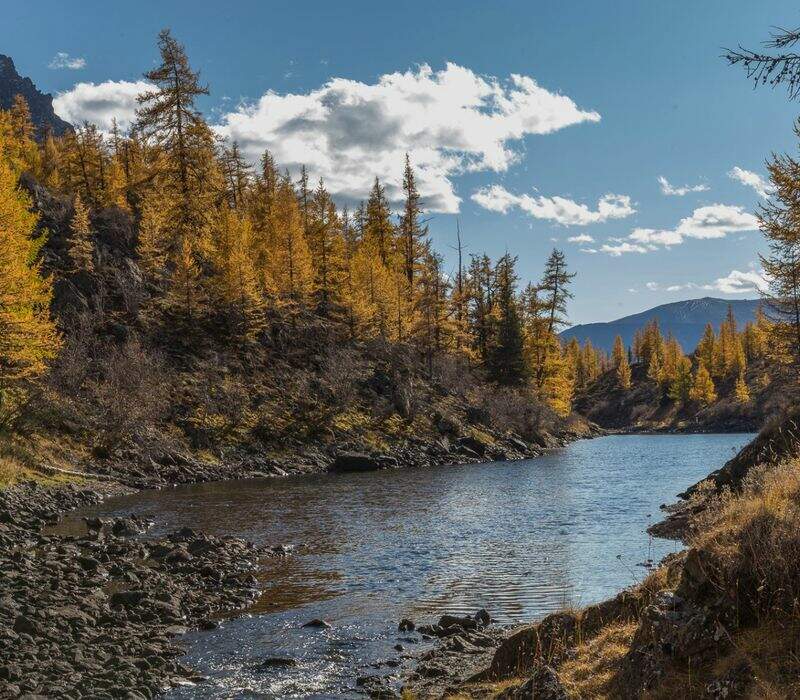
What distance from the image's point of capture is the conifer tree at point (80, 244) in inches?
1939

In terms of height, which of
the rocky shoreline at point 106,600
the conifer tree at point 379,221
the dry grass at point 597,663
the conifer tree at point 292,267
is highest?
the conifer tree at point 379,221

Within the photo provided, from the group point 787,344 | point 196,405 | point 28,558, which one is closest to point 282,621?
point 28,558

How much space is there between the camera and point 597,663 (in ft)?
24.0

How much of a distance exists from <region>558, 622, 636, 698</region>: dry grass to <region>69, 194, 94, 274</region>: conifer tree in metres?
50.6

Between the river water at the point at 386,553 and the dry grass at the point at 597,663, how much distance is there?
3.91 m

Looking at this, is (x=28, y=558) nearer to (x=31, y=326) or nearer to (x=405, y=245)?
(x=31, y=326)

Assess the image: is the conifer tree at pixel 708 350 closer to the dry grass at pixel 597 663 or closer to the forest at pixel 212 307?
the forest at pixel 212 307

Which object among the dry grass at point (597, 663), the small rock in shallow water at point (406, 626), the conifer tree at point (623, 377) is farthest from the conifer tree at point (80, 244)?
the conifer tree at point (623, 377)

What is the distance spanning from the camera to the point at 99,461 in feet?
112

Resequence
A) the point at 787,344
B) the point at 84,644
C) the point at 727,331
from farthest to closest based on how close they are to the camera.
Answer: the point at 727,331, the point at 787,344, the point at 84,644

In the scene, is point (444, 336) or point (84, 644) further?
point (444, 336)

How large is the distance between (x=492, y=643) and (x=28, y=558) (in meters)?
11.6

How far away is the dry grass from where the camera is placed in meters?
6.65

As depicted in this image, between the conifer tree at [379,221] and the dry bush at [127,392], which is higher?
the conifer tree at [379,221]
